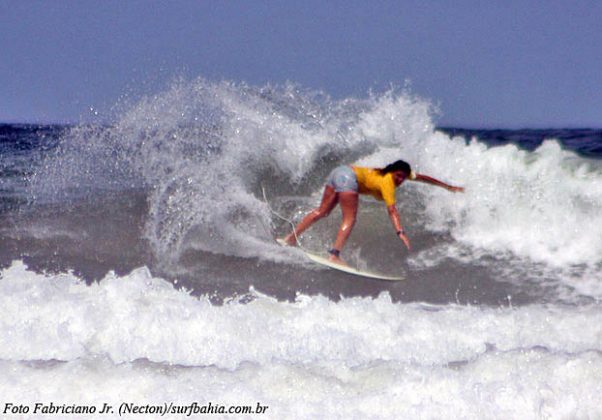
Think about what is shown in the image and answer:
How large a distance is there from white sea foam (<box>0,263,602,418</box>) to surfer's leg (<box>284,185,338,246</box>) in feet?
6.03

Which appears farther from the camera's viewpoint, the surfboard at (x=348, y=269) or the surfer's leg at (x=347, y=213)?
the surfer's leg at (x=347, y=213)

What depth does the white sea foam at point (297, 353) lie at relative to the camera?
3.73m

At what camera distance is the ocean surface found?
3.84 m

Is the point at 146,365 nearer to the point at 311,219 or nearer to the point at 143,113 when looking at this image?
the point at 311,219

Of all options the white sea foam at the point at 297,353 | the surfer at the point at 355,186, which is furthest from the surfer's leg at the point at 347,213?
the white sea foam at the point at 297,353

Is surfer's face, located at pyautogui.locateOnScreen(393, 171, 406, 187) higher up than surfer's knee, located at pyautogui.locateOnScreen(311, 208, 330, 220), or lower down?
higher up

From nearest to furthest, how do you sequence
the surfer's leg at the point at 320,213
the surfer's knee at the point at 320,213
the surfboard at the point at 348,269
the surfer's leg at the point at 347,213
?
the surfboard at the point at 348,269, the surfer's leg at the point at 347,213, the surfer's leg at the point at 320,213, the surfer's knee at the point at 320,213

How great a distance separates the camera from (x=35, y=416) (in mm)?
3576

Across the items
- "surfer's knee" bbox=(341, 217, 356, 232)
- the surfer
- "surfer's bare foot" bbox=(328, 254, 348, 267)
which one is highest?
the surfer

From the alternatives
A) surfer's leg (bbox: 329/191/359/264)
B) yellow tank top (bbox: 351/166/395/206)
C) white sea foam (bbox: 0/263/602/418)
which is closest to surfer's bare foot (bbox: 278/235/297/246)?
surfer's leg (bbox: 329/191/359/264)

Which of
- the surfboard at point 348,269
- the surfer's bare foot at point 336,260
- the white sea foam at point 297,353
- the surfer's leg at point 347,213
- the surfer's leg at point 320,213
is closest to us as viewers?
the white sea foam at point 297,353

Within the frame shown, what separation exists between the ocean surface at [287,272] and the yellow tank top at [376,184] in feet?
2.44

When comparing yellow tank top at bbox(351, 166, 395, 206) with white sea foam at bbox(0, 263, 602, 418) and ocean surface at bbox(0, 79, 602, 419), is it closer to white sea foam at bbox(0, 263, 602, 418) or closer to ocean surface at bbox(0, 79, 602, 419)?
ocean surface at bbox(0, 79, 602, 419)

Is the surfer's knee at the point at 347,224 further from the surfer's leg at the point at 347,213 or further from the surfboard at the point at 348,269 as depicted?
the surfboard at the point at 348,269
